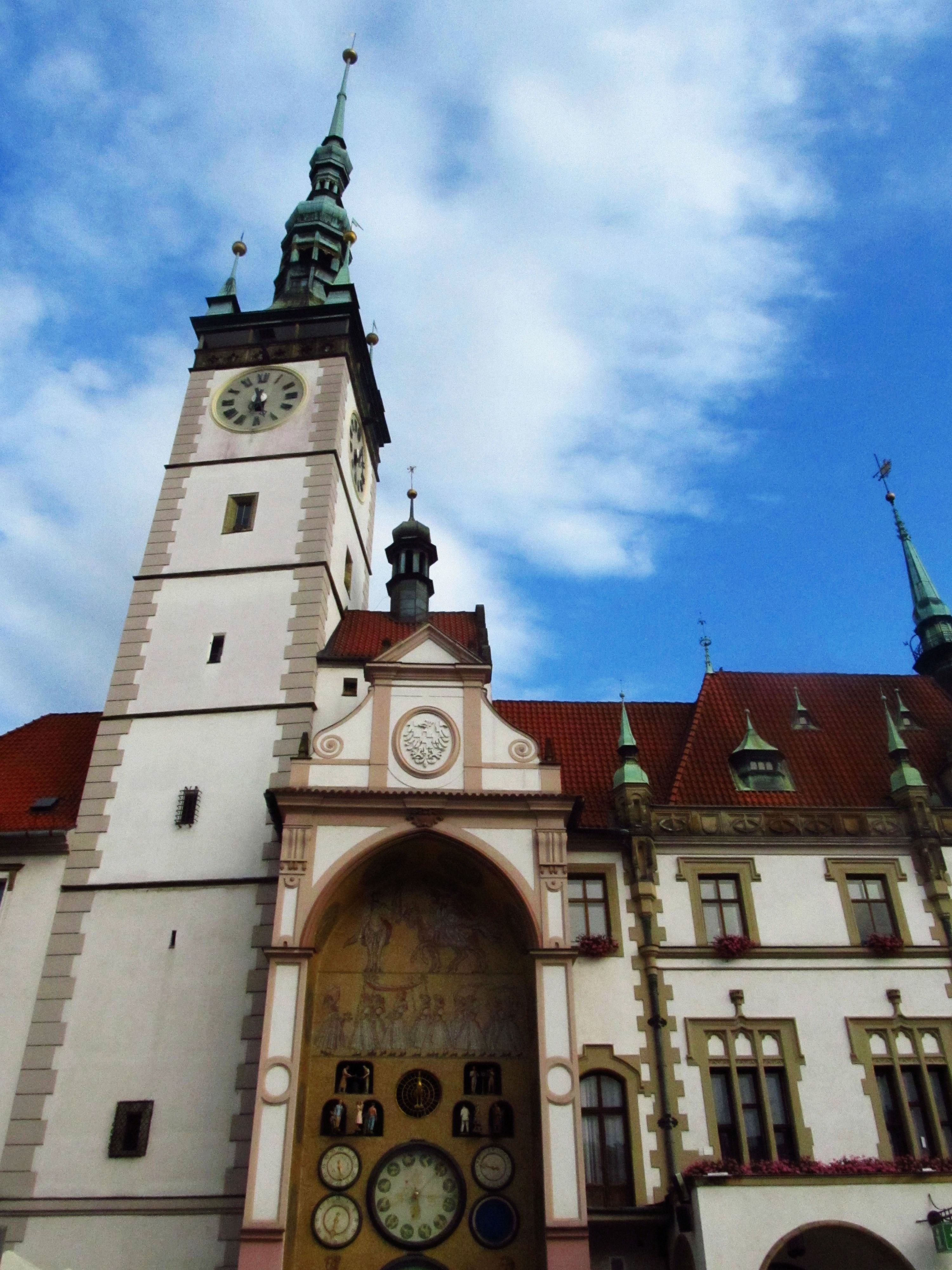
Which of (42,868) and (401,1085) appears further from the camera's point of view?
(42,868)

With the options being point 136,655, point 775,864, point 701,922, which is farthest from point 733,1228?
point 136,655

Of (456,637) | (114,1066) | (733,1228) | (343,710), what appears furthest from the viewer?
(456,637)

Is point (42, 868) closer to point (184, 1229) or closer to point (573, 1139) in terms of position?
point (184, 1229)

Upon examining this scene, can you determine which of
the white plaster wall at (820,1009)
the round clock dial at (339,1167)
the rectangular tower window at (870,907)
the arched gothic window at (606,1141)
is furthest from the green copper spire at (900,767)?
the round clock dial at (339,1167)

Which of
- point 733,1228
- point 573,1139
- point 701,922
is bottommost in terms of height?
point 733,1228

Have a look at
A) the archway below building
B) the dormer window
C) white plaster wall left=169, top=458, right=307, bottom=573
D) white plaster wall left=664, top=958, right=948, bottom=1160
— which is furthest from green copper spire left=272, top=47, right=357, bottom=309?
the archway below building

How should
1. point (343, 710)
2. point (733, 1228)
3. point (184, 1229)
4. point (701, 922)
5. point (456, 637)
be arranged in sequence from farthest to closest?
point (456, 637) < point (343, 710) < point (701, 922) < point (184, 1229) < point (733, 1228)

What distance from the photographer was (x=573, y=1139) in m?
16.4

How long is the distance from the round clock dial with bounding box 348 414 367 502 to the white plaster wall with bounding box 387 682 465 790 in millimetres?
9909

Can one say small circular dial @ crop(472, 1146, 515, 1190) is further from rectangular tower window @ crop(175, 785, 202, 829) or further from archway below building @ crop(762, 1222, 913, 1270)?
rectangular tower window @ crop(175, 785, 202, 829)

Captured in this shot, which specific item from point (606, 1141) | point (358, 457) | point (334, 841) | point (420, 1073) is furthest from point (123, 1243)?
point (358, 457)

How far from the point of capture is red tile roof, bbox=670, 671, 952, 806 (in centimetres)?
2242

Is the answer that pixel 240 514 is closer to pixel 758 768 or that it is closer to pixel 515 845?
pixel 515 845

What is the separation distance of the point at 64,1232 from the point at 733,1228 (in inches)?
404
